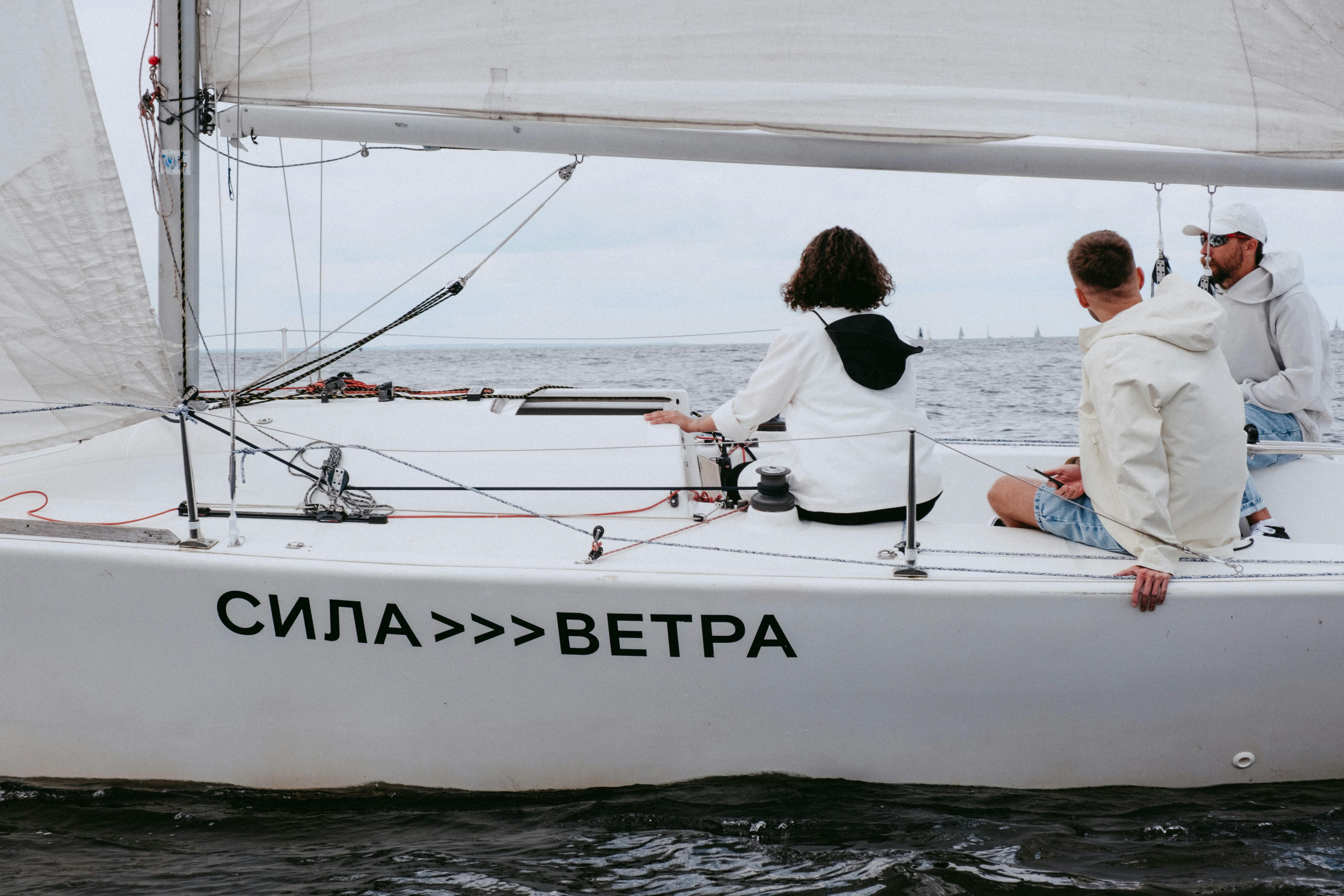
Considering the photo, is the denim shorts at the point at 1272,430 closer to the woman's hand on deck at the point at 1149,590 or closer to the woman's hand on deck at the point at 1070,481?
the woman's hand on deck at the point at 1070,481

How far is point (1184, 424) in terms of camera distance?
2.54 meters

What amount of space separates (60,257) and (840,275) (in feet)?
7.37

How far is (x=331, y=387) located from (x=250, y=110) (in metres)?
1.28

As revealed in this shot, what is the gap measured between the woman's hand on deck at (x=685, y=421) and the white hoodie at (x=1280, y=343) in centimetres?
193

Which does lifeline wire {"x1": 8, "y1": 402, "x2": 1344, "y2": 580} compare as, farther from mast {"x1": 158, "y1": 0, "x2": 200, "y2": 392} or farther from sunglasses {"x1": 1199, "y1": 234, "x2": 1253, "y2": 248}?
sunglasses {"x1": 1199, "y1": 234, "x2": 1253, "y2": 248}

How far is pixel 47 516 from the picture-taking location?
300 cm

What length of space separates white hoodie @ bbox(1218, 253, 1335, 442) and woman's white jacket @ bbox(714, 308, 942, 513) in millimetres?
1469

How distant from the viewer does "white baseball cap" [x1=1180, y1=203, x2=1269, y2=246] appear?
3566 mm

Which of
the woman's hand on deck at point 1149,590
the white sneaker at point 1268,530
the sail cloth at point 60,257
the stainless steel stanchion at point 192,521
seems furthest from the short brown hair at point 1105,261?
the sail cloth at point 60,257

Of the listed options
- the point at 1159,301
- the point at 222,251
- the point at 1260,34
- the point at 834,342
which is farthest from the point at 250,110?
the point at 1260,34

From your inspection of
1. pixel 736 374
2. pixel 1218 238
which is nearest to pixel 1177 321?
pixel 1218 238

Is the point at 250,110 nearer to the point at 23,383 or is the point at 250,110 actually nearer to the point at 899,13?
the point at 23,383

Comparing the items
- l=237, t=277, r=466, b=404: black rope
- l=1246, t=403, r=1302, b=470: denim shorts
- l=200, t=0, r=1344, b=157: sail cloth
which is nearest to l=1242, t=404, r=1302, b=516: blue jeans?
l=1246, t=403, r=1302, b=470: denim shorts

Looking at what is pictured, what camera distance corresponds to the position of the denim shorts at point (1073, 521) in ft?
9.48
